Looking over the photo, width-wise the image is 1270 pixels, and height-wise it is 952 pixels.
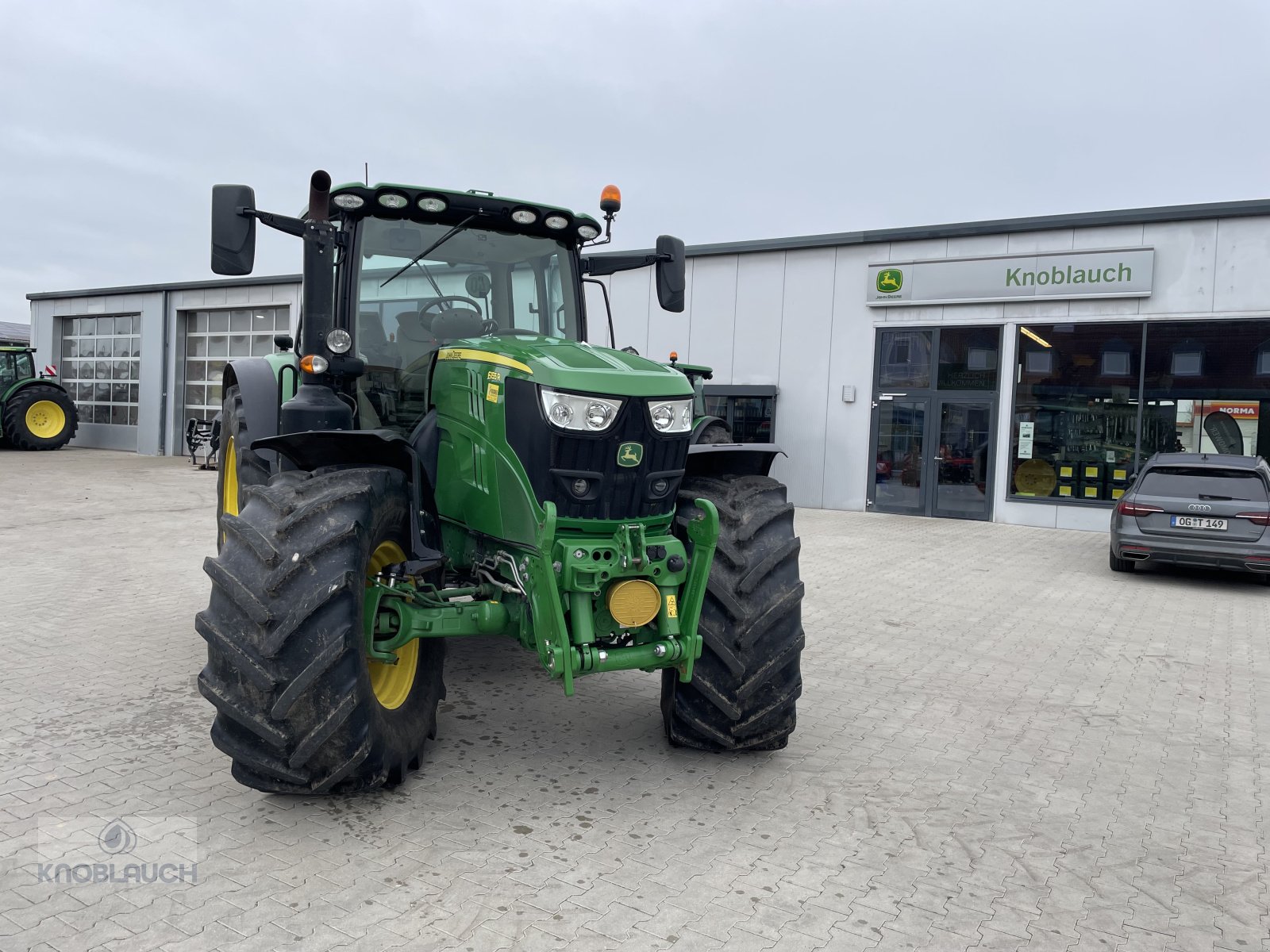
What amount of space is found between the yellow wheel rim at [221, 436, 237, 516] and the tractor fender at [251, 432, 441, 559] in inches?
114

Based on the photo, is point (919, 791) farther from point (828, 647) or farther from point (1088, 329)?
point (1088, 329)

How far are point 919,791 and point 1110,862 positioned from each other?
0.85m

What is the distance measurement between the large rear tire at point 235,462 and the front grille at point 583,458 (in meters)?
2.25

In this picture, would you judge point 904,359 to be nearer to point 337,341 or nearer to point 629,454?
point 629,454

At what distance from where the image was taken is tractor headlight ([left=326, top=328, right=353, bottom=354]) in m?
4.39

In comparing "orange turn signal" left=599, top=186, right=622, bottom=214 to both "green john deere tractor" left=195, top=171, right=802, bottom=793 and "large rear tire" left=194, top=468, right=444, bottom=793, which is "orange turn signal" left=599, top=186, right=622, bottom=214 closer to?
"green john deere tractor" left=195, top=171, right=802, bottom=793

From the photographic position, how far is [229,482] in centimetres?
721

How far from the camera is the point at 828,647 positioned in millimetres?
7180

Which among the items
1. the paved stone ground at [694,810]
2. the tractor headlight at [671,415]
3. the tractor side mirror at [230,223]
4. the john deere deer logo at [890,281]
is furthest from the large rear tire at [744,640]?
the john deere deer logo at [890,281]

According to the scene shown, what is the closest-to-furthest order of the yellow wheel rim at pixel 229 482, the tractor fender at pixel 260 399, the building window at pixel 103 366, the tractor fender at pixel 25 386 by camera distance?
the tractor fender at pixel 260 399 < the yellow wheel rim at pixel 229 482 < the tractor fender at pixel 25 386 < the building window at pixel 103 366

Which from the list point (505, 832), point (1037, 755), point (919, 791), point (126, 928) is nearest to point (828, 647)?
point (1037, 755)

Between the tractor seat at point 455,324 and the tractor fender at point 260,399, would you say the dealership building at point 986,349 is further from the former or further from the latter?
the tractor seat at point 455,324

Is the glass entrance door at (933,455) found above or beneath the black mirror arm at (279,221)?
beneath

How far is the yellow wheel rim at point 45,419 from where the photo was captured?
25.0 metres
